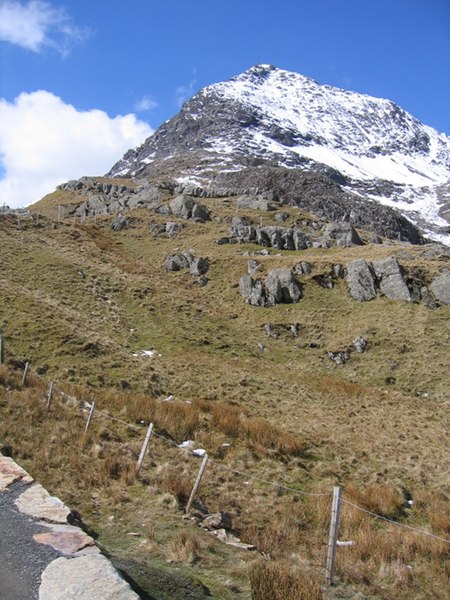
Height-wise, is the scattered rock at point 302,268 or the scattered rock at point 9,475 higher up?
the scattered rock at point 302,268

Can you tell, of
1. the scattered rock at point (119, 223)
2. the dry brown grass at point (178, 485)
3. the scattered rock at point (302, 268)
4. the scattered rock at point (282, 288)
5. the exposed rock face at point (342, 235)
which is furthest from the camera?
the scattered rock at point (119, 223)

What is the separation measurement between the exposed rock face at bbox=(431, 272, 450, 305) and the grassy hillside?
4.92 feet

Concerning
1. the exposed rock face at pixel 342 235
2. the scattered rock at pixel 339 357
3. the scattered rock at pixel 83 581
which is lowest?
the scattered rock at pixel 83 581

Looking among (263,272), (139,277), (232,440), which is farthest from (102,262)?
(232,440)

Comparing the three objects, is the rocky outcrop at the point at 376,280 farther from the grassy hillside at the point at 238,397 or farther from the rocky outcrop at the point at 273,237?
the rocky outcrop at the point at 273,237

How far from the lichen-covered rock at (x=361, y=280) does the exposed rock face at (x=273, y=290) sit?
5.49 meters

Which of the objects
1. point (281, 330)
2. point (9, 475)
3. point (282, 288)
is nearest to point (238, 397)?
point (281, 330)

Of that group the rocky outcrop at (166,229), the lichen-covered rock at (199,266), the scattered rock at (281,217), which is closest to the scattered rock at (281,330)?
the lichen-covered rock at (199,266)

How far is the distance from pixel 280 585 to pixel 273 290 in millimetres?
39654

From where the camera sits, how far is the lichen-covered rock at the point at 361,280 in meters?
44.6

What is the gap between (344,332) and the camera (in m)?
40.1

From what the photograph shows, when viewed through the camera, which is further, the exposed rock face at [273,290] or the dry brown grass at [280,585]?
the exposed rock face at [273,290]

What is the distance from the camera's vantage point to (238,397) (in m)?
26.3

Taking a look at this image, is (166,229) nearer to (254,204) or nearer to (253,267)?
(253,267)
